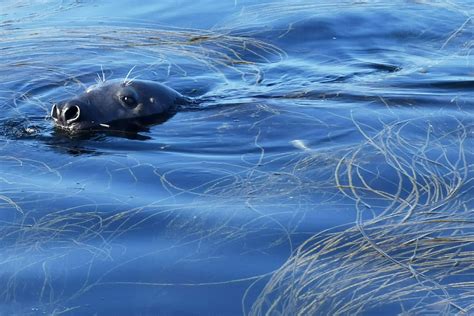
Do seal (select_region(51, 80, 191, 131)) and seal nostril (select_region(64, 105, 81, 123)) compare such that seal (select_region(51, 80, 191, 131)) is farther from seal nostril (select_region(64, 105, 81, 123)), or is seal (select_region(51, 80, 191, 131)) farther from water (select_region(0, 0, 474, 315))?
water (select_region(0, 0, 474, 315))

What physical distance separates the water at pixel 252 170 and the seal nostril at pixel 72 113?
0.70ft

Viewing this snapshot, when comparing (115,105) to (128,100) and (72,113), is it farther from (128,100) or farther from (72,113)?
(72,113)

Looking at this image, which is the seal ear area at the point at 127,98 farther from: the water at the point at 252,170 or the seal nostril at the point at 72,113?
the seal nostril at the point at 72,113

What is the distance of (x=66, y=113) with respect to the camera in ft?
24.5

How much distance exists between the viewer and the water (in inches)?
192

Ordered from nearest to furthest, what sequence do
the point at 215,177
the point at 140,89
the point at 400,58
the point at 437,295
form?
the point at 437,295 < the point at 215,177 < the point at 140,89 < the point at 400,58

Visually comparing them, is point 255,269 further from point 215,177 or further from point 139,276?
point 215,177

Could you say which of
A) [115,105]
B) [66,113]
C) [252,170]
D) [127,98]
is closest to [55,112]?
[66,113]

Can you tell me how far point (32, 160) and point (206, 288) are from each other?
240 centimetres

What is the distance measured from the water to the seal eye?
31cm

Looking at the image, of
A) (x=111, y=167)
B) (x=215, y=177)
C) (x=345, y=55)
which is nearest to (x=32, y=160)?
(x=111, y=167)

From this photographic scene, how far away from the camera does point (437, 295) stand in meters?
4.68

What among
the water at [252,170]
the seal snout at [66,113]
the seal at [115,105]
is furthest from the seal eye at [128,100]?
the seal snout at [66,113]

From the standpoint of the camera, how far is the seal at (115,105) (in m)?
7.50
